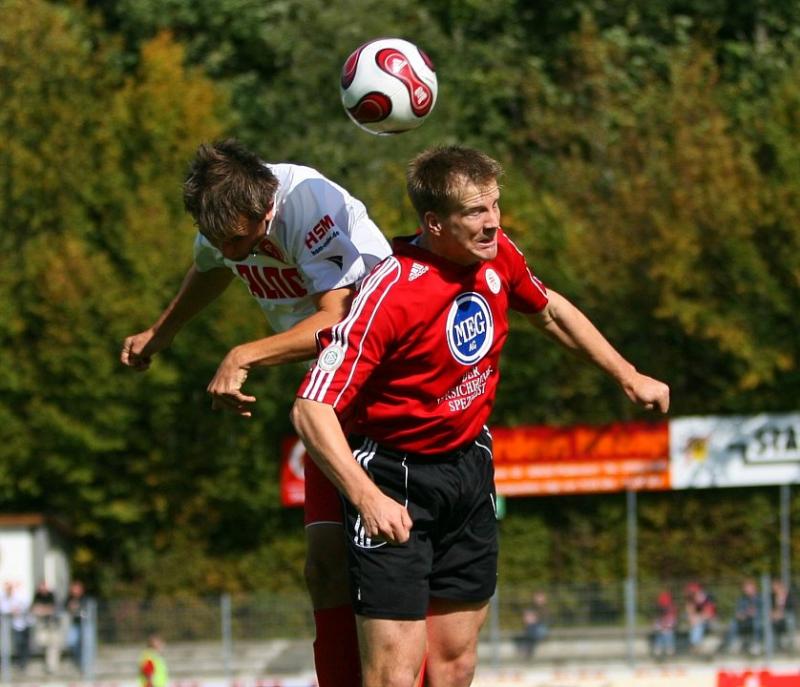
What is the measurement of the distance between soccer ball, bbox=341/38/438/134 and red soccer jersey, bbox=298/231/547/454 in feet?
3.63

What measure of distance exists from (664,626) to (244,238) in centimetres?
1575

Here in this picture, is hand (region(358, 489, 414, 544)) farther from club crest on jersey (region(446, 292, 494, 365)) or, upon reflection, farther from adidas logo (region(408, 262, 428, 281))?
adidas logo (region(408, 262, 428, 281))

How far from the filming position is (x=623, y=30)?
31.4 m

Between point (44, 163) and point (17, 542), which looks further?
point (44, 163)

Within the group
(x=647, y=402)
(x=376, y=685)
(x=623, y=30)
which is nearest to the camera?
(x=376, y=685)

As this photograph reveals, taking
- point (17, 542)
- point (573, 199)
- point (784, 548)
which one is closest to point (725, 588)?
point (784, 548)

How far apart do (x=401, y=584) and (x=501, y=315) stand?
1.10 metres

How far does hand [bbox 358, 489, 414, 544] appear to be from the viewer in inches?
206

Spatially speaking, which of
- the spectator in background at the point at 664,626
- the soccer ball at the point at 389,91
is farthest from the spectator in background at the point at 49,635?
the soccer ball at the point at 389,91

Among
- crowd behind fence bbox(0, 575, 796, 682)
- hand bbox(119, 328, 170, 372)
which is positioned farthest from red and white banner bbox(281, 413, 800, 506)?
hand bbox(119, 328, 170, 372)

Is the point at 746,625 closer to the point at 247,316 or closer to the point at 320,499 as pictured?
the point at 247,316

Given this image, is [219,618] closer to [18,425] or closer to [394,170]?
[18,425]

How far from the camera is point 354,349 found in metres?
5.40

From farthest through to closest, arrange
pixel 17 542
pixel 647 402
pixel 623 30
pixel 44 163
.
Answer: pixel 623 30 → pixel 44 163 → pixel 17 542 → pixel 647 402
